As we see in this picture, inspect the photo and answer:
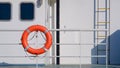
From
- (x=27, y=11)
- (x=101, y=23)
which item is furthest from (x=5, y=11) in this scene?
(x=101, y=23)

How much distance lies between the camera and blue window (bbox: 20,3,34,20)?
11692 millimetres

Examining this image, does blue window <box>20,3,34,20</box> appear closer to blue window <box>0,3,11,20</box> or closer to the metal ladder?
blue window <box>0,3,11,20</box>

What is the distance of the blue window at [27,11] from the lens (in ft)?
38.4

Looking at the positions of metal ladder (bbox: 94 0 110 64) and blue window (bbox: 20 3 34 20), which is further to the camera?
metal ladder (bbox: 94 0 110 64)

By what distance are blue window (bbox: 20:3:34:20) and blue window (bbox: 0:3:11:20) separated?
1.08 ft

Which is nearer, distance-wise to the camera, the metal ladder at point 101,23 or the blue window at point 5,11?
the blue window at point 5,11

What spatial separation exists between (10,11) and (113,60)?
3.26m

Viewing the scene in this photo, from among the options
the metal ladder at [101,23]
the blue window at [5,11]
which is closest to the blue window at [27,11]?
the blue window at [5,11]

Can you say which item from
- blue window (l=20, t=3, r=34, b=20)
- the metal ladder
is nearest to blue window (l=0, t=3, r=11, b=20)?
blue window (l=20, t=3, r=34, b=20)

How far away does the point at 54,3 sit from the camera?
41.3 feet

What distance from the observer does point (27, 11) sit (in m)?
11.8

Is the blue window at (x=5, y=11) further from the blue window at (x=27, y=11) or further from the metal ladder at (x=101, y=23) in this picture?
the metal ladder at (x=101, y=23)

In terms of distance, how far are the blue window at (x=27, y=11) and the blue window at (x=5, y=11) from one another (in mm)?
329

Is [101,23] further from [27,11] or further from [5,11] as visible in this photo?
[5,11]
